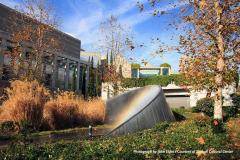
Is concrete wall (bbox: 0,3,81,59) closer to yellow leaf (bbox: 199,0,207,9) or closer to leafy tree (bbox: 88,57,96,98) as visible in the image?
leafy tree (bbox: 88,57,96,98)

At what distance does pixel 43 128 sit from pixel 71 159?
421 inches

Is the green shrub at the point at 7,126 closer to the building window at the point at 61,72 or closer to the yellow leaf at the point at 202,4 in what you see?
the yellow leaf at the point at 202,4

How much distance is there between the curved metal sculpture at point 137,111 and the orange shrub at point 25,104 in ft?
10.4

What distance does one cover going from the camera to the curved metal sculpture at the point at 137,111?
1251 cm

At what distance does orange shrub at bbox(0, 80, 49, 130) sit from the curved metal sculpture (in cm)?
317

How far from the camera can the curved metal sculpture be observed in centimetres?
1251

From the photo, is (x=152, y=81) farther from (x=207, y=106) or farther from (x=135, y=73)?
(x=135, y=73)

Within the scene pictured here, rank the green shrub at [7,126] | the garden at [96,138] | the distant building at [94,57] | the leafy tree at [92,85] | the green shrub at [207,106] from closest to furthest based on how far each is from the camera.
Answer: the garden at [96,138] → the green shrub at [7,126] → the green shrub at [207,106] → the leafy tree at [92,85] → the distant building at [94,57]

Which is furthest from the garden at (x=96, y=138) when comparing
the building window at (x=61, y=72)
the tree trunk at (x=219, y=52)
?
the building window at (x=61, y=72)

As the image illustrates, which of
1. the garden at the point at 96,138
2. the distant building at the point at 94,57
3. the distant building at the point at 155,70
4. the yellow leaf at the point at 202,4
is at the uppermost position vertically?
the distant building at the point at 94,57

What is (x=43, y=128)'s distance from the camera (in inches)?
647

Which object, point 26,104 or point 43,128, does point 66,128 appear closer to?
point 43,128

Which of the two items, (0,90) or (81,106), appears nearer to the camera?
(81,106)

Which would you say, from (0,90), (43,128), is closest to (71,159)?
(43,128)
